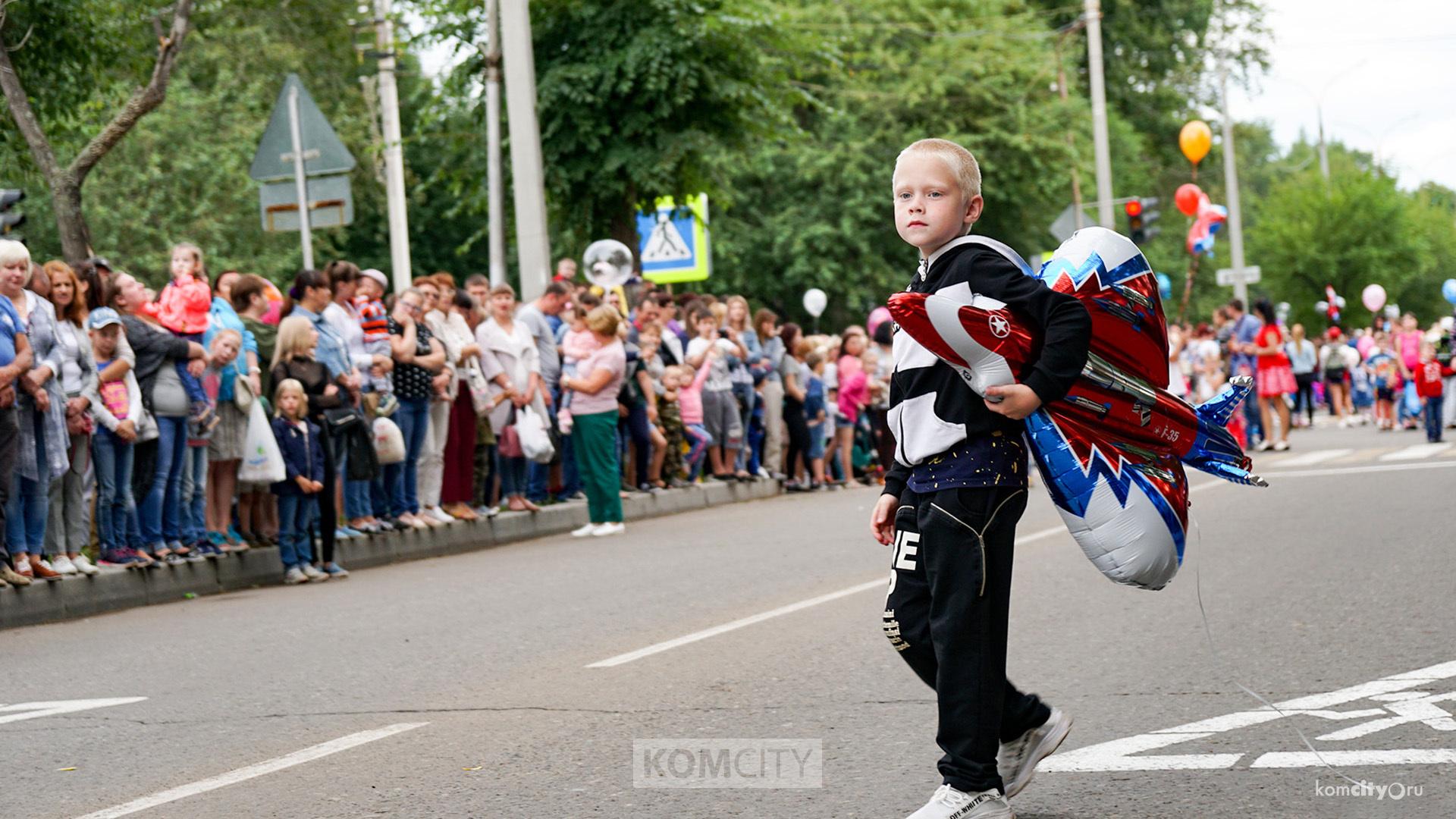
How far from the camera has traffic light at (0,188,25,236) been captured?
1428 cm

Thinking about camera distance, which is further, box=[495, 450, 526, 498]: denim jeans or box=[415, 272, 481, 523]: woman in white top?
box=[495, 450, 526, 498]: denim jeans

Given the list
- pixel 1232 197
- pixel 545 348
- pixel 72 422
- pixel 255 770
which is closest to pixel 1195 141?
pixel 1232 197

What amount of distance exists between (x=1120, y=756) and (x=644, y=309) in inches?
512

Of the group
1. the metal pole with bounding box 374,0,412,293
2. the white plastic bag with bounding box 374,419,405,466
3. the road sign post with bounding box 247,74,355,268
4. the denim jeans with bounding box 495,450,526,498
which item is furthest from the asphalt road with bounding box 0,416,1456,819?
the metal pole with bounding box 374,0,412,293

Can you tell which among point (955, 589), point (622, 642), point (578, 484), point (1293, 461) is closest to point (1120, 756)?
point (955, 589)

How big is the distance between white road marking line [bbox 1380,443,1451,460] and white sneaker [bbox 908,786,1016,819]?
1605 cm

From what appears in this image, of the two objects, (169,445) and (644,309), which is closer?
(169,445)

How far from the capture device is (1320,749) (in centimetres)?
561

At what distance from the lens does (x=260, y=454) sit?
1231cm

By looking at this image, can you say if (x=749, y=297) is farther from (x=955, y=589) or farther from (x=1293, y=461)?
(x=955, y=589)

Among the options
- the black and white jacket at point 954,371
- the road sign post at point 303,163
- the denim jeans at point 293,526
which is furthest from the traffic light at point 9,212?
the black and white jacket at point 954,371

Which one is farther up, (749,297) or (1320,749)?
(749,297)

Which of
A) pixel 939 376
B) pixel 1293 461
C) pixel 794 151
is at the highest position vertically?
pixel 794 151

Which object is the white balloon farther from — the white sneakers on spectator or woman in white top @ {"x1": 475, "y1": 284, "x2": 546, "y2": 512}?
the white sneakers on spectator
